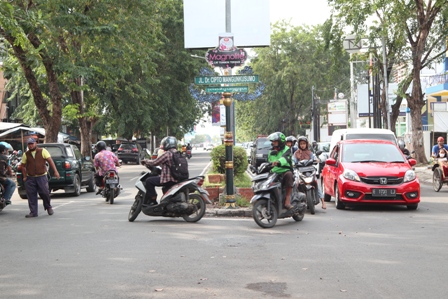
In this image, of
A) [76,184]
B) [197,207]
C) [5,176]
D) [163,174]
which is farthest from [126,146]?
Answer: [197,207]

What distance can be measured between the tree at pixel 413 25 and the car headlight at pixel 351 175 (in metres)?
19.7

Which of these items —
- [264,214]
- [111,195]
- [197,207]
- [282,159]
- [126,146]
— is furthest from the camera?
[126,146]

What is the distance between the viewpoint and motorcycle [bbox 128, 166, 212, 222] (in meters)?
14.3

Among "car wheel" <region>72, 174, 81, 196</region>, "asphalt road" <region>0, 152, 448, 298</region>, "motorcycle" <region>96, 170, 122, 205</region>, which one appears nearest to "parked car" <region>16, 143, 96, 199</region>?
"car wheel" <region>72, 174, 81, 196</region>

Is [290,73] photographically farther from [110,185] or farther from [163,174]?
[163,174]

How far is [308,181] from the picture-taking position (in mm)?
15875

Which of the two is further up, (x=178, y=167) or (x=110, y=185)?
(x=178, y=167)

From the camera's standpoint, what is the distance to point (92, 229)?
13.5m

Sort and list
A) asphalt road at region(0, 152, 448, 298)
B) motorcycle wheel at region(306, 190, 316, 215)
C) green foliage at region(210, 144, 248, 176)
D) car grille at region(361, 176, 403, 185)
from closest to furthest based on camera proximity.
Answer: asphalt road at region(0, 152, 448, 298)
motorcycle wheel at region(306, 190, 316, 215)
car grille at region(361, 176, 403, 185)
green foliage at region(210, 144, 248, 176)

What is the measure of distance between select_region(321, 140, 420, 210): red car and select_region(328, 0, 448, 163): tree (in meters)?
18.4

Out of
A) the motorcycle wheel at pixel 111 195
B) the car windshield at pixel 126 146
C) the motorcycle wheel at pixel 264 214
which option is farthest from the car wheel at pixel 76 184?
the car windshield at pixel 126 146

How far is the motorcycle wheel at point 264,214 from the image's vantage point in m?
13.3

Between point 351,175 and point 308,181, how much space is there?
144 centimetres

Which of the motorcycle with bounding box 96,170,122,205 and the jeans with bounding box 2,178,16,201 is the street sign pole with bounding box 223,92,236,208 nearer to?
the motorcycle with bounding box 96,170,122,205
